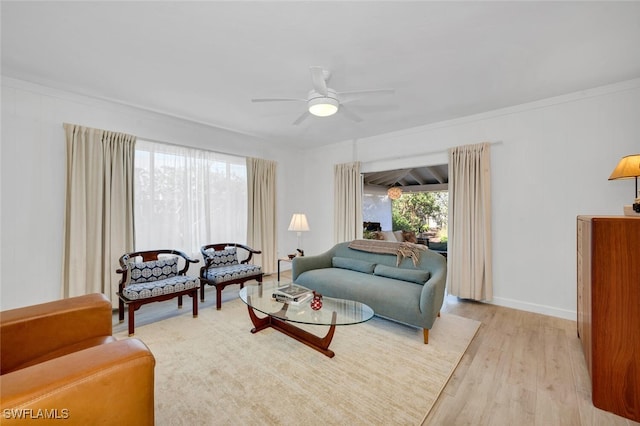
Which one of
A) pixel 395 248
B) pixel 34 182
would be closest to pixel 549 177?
pixel 395 248

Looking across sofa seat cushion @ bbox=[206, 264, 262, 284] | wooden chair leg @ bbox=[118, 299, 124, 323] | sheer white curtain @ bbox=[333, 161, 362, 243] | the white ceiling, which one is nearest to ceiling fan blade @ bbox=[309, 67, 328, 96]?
the white ceiling

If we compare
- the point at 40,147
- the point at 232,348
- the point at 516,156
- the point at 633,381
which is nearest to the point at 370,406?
the point at 232,348

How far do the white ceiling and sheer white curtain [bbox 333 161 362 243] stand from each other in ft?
6.18

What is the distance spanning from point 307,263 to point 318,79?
2.52 m

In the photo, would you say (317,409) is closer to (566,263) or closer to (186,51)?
(186,51)

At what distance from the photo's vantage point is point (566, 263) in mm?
3377

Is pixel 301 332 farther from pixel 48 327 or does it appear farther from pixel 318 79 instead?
pixel 318 79

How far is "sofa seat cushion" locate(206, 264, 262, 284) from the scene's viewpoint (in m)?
3.67

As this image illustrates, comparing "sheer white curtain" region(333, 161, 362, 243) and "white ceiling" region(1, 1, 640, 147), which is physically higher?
"white ceiling" region(1, 1, 640, 147)

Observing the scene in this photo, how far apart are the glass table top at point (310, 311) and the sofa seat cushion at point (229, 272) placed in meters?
0.76

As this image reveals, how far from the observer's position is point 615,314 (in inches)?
72.4

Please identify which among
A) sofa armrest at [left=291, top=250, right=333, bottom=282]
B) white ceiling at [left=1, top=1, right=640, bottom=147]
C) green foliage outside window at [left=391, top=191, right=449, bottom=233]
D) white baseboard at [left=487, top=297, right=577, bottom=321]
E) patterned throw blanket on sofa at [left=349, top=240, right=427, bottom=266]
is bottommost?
white baseboard at [left=487, top=297, right=577, bottom=321]

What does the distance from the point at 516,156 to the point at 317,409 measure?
3.89m

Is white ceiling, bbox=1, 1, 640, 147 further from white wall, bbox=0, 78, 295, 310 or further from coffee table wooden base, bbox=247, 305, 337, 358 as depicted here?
coffee table wooden base, bbox=247, 305, 337, 358
